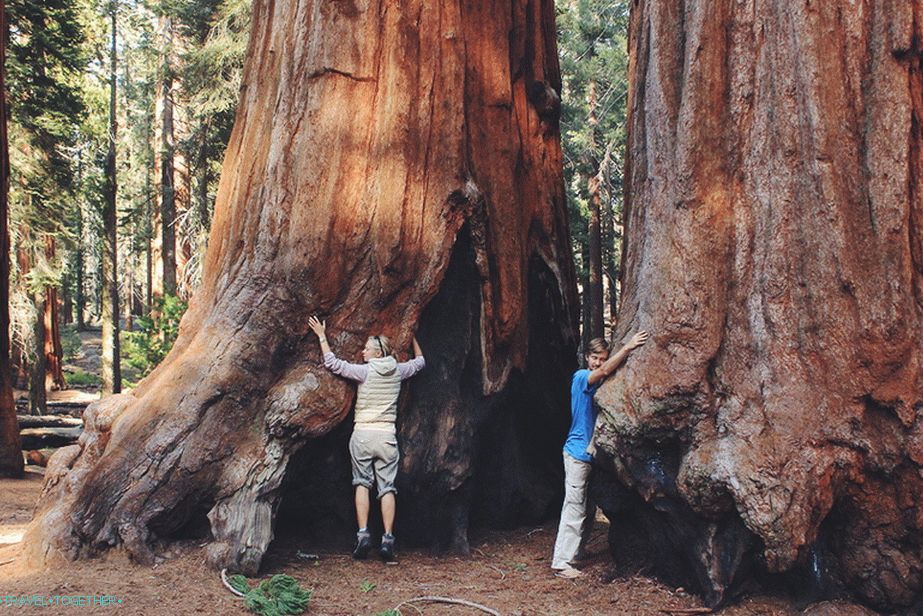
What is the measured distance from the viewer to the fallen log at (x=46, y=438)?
15.2 m

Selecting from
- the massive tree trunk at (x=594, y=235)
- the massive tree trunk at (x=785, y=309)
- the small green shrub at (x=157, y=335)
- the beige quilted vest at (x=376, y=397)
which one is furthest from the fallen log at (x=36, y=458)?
the massive tree trunk at (x=594, y=235)


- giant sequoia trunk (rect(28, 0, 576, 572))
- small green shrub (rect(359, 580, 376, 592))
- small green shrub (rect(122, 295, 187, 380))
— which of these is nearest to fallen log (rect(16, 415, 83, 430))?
small green shrub (rect(122, 295, 187, 380))

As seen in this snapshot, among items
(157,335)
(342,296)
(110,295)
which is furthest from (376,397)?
(110,295)

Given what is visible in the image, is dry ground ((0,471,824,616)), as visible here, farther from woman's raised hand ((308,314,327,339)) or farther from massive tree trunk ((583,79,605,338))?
massive tree trunk ((583,79,605,338))

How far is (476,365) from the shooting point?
897 centimetres

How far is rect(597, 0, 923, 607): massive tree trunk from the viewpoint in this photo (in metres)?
5.68

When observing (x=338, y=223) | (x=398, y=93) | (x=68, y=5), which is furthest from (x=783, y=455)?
(x=68, y=5)

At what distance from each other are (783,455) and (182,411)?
4877 mm

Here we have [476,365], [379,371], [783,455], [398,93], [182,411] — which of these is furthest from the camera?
[476,365]

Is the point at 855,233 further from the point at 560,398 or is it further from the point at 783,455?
the point at 560,398

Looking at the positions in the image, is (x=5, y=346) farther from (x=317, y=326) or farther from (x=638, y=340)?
(x=638, y=340)

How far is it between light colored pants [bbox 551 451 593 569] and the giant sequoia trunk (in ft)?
4.24

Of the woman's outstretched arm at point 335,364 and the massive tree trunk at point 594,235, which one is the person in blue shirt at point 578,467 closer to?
the woman's outstretched arm at point 335,364

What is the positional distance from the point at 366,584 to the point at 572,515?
1.98 metres
